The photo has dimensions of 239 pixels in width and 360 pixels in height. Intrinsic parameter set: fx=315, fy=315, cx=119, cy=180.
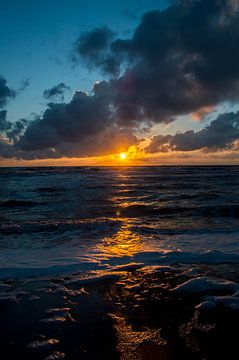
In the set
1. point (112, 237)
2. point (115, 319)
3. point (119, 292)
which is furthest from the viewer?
point (112, 237)

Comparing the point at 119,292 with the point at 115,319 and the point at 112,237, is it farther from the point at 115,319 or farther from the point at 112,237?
the point at 112,237

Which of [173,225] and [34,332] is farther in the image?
[173,225]

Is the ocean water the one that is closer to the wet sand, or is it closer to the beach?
the beach

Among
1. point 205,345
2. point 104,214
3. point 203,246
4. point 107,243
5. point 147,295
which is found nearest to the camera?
point 205,345

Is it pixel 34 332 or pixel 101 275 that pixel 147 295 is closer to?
pixel 101 275

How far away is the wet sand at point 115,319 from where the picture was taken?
3168mm

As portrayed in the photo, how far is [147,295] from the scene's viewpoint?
4.64m

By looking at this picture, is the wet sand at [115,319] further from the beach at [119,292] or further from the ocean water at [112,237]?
the ocean water at [112,237]

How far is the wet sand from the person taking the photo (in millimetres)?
3168

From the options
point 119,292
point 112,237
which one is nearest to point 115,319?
point 119,292

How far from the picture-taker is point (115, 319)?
3.84 metres

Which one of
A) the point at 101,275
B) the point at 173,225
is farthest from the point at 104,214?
the point at 101,275

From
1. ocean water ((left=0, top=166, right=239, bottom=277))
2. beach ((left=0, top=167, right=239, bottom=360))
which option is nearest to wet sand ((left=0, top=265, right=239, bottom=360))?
beach ((left=0, top=167, right=239, bottom=360))

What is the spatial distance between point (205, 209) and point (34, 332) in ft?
38.3
